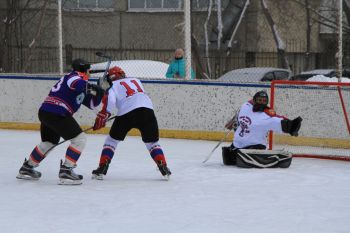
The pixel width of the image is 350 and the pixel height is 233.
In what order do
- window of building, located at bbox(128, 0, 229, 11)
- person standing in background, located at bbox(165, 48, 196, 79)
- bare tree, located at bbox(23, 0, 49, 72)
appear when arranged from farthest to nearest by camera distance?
window of building, located at bbox(128, 0, 229, 11)
bare tree, located at bbox(23, 0, 49, 72)
person standing in background, located at bbox(165, 48, 196, 79)

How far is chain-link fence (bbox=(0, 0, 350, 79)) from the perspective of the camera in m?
14.9

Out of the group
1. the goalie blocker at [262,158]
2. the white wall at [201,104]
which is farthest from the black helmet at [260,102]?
the white wall at [201,104]

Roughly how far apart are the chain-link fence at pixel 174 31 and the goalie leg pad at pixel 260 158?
490cm

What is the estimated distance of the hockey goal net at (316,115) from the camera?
33.2ft

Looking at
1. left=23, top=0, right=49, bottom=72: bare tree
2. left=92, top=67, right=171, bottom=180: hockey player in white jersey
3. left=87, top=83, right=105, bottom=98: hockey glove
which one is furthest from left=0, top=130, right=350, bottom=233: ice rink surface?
left=23, top=0, right=49, bottom=72: bare tree

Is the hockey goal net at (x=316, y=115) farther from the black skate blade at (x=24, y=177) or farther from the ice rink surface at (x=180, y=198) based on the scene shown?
the black skate blade at (x=24, y=177)

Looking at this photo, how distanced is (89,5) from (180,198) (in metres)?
12.8

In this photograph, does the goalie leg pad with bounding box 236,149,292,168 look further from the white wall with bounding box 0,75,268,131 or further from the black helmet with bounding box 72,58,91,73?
the white wall with bounding box 0,75,268,131

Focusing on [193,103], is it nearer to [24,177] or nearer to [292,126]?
[292,126]

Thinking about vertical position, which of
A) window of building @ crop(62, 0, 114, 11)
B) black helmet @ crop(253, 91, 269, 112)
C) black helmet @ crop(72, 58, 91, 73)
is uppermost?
window of building @ crop(62, 0, 114, 11)

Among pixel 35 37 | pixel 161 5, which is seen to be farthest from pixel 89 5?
pixel 35 37

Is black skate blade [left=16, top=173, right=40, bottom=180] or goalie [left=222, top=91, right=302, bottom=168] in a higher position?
goalie [left=222, top=91, right=302, bottom=168]

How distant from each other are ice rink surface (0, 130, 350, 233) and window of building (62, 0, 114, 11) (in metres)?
8.88

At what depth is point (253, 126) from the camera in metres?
9.01
